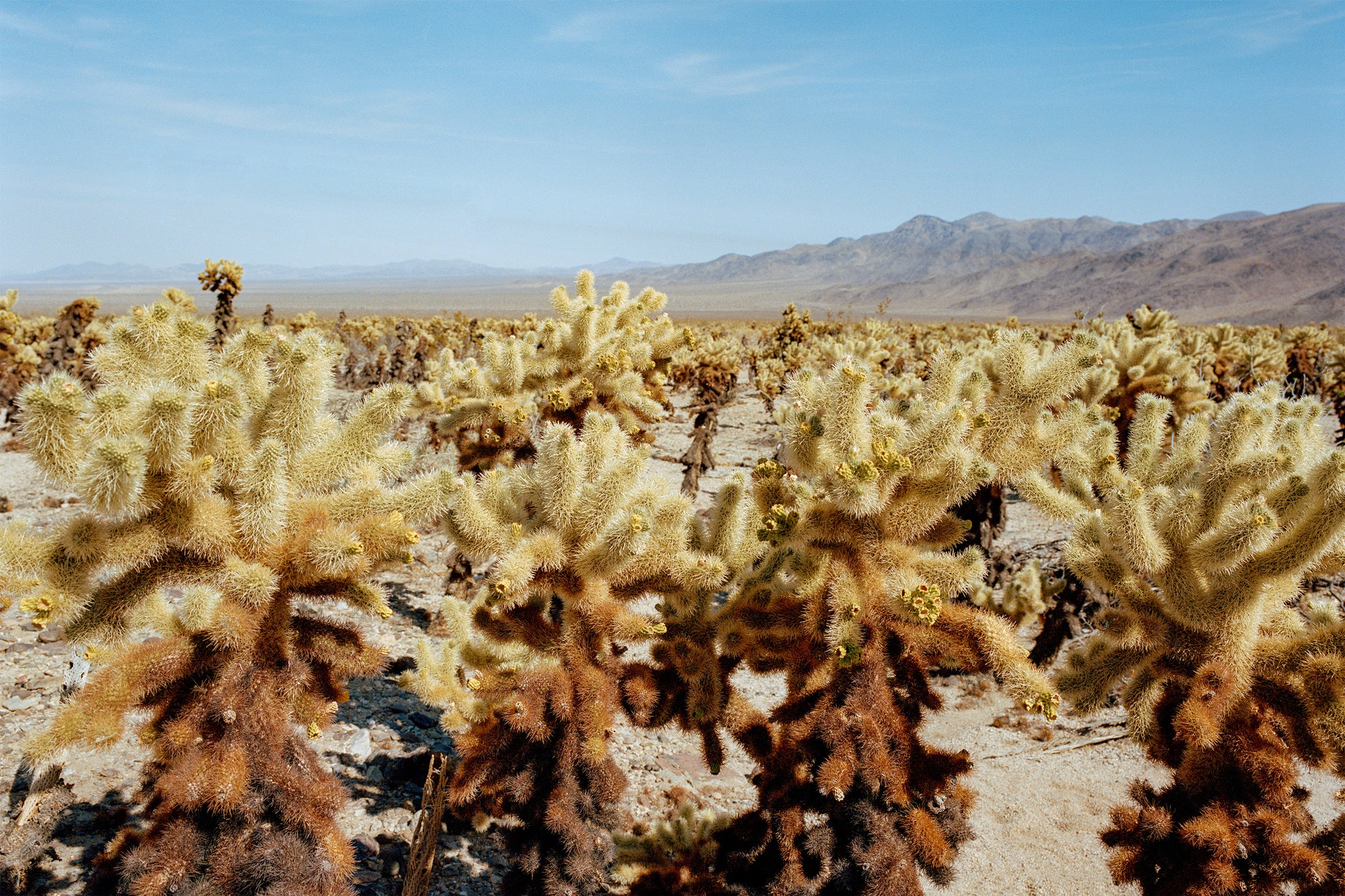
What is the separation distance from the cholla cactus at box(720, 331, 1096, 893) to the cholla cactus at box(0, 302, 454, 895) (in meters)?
1.54

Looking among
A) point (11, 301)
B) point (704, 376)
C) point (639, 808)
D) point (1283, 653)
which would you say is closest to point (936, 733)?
point (639, 808)

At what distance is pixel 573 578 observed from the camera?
3330mm

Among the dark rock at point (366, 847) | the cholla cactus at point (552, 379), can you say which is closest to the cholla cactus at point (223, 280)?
the cholla cactus at point (552, 379)

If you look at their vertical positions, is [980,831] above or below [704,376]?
below

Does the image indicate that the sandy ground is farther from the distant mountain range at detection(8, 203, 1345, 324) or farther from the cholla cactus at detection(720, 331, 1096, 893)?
the distant mountain range at detection(8, 203, 1345, 324)

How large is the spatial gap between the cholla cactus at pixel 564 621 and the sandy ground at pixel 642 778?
2.85 ft

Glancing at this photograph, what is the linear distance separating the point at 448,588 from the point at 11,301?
8995 millimetres

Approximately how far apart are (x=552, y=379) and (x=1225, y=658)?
486 cm

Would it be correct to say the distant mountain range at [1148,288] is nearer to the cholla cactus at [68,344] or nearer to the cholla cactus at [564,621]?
the cholla cactus at [68,344]

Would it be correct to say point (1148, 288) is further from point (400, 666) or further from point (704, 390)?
point (400, 666)

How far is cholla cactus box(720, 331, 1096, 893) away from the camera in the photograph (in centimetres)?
324

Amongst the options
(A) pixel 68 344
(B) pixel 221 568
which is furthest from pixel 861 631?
(A) pixel 68 344

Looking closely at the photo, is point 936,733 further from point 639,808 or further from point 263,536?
point 263,536

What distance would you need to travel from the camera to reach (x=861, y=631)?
Answer: 332 cm
